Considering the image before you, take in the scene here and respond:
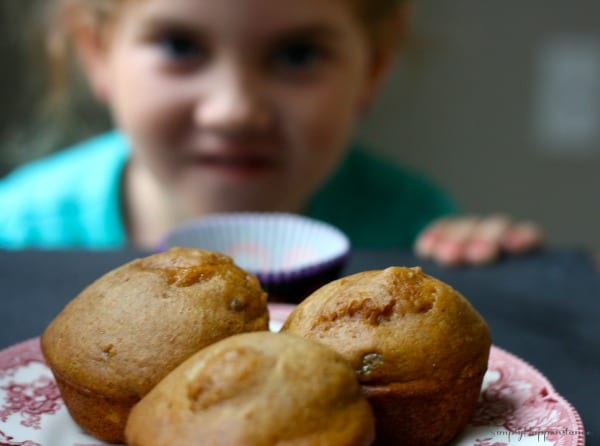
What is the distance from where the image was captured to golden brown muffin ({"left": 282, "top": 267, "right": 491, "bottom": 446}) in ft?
1.52

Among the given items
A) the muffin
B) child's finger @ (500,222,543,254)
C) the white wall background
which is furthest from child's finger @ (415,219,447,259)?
the white wall background

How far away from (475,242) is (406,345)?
679mm

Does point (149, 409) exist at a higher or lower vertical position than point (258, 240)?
higher

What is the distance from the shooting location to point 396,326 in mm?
478

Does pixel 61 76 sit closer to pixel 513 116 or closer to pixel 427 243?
pixel 427 243

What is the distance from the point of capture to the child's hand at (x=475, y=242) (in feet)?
3.56

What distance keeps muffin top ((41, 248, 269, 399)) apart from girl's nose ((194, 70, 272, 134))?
66 cm

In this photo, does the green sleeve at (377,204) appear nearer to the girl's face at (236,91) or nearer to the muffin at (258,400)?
the girl's face at (236,91)

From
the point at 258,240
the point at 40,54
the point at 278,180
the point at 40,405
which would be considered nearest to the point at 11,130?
the point at 40,54

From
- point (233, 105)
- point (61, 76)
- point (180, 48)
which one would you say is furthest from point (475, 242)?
point (61, 76)

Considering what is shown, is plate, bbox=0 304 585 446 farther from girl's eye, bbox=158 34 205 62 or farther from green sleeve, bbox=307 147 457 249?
green sleeve, bbox=307 147 457 249

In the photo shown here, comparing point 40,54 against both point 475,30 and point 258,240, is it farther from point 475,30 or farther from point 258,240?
point 475,30

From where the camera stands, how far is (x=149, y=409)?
426 mm

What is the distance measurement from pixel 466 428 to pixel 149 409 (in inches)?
9.0
